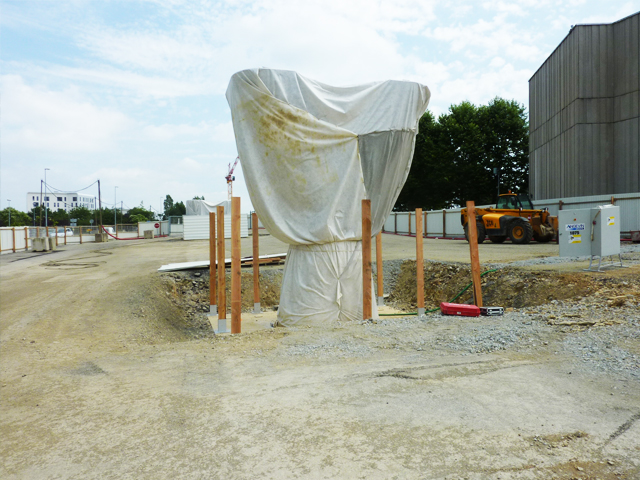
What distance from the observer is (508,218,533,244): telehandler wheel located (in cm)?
1848

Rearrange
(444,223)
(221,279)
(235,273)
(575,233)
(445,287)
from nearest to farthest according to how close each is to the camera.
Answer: (235,273) → (221,279) → (575,233) → (445,287) → (444,223)

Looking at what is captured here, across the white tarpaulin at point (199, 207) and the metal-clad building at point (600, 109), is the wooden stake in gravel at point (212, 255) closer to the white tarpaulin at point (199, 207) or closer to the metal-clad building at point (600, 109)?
the metal-clad building at point (600, 109)

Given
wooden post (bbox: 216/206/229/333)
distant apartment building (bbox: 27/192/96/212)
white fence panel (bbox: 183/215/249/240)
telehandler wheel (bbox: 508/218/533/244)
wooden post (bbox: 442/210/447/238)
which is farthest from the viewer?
distant apartment building (bbox: 27/192/96/212)

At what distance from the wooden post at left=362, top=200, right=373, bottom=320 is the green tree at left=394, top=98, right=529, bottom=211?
34720mm

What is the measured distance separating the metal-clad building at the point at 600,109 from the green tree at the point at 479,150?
14236mm

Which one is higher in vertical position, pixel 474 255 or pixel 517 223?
pixel 517 223

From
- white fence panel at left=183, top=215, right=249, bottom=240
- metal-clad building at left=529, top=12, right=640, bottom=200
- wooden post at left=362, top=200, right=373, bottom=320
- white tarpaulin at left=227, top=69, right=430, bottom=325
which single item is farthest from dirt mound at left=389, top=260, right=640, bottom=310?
white fence panel at left=183, top=215, right=249, bottom=240

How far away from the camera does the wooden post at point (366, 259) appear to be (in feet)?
23.2

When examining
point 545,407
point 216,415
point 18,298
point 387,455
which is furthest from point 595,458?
point 18,298

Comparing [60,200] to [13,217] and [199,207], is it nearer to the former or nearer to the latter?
[13,217]

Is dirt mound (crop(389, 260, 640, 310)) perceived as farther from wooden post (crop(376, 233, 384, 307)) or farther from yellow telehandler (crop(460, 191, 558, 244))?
yellow telehandler (crop(460, 191, 558, 244))

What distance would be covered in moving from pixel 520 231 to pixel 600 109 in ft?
30.6

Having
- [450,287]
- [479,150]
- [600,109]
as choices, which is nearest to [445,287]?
[450,287]

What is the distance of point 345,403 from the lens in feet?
12.3
